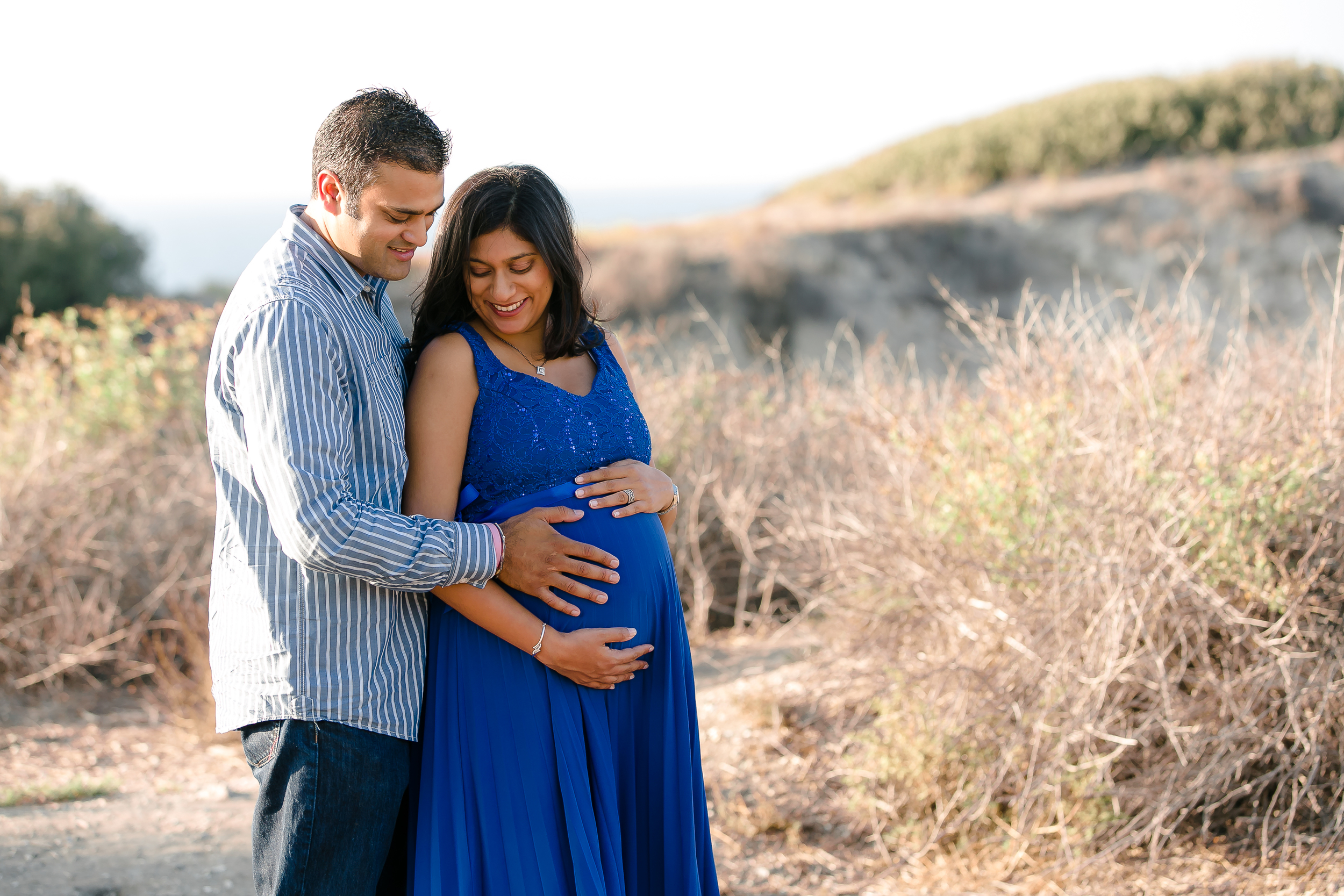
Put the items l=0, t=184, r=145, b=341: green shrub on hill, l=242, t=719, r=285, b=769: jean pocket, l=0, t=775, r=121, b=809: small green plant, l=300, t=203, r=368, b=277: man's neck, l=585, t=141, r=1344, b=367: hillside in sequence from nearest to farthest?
l=242, t=719, r=285, b=769: jean pocket, l=300, t=203, r=368, b=277: man's neck, l=0, t=775, r=121, b=809: small green plant, l=0, t=184, r=145, b=341: green shrub on hill, l=585, t=141, r=1344, b=367: hillside

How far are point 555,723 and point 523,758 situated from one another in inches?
3.6

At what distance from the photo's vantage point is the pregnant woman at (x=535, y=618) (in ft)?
6.62

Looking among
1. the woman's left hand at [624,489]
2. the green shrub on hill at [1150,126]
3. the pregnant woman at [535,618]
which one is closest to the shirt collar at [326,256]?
the pregnant woman at [535,618]

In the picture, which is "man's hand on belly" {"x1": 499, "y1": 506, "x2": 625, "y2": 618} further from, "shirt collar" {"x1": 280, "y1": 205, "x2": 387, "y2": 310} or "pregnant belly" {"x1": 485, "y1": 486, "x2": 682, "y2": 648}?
"shirt collar" {"x1": 280, "y1": 205, "x2": 387, "y2": 310}

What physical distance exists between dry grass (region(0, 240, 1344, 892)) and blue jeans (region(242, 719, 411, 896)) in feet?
6.38

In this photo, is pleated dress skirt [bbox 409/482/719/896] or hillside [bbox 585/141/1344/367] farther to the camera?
hillside [bbox 585/141/1344/367]

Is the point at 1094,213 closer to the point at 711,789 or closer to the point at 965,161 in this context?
the point at 965,161

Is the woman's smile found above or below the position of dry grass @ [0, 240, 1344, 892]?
above

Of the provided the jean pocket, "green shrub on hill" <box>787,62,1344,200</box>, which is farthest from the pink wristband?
"green shrub on hill" <box>787,62,1344,200</box>

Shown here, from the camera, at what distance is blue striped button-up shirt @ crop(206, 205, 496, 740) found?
5.46ft

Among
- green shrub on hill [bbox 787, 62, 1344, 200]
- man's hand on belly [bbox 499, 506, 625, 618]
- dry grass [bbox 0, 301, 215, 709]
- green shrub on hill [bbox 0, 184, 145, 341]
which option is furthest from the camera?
green shrub on hill [bbox 787, 62, 1344, 200]

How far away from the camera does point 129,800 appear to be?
3.76 metres

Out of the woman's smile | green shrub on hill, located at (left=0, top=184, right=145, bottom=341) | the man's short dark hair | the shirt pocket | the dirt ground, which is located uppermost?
green shrub on hill, located at (left=0, top=184, right=145, bottom=341)

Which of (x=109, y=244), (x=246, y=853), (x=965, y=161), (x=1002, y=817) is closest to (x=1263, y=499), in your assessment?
(x=1002, y=817)
